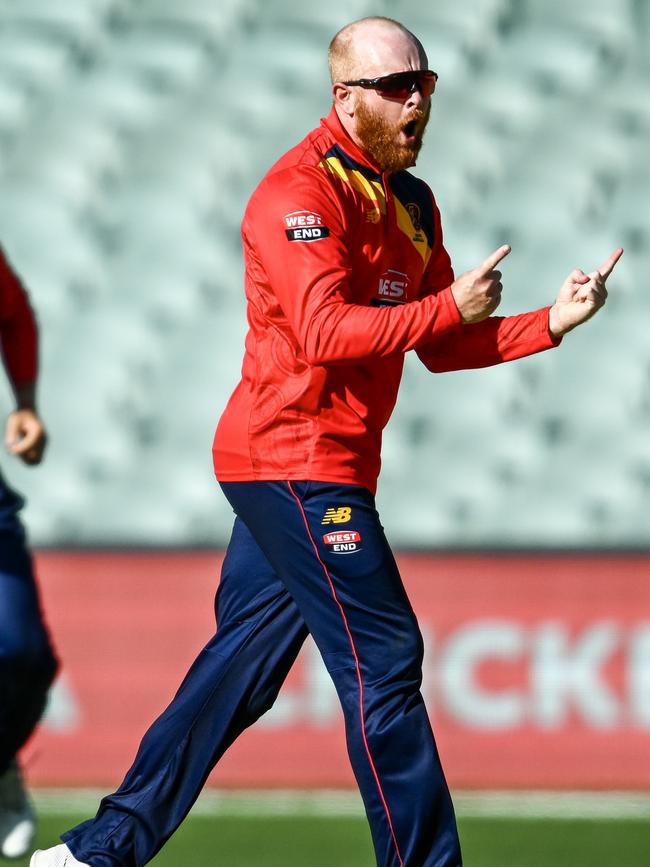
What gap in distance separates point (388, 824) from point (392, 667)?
308 millimetres

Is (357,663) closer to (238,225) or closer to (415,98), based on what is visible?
(415,98)

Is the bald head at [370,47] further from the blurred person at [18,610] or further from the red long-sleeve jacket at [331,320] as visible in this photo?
the blurred person at [18,610]

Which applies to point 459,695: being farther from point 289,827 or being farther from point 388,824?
point 388,824

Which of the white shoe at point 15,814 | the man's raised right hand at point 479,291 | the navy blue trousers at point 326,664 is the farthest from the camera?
the white shoe at point 15,814

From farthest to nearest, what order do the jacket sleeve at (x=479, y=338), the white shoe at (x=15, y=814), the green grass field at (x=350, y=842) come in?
the green grass field at (x=350, y=842) < the white shoe at (x=15, y=814) < the jacket sleeve at (x=479, y=338)

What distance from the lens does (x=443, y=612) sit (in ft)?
20.6

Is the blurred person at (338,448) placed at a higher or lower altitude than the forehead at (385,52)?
lower

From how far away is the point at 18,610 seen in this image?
3588mm

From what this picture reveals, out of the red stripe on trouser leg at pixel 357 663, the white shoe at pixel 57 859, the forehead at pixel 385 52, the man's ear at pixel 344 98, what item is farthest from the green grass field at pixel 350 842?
the forehead at pixel 385 52

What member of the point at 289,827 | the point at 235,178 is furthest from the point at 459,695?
the point at 235,178

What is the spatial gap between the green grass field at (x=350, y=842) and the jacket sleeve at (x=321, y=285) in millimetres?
2031

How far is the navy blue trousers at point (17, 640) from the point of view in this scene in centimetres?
358

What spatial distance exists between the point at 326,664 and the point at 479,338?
80 centimetres

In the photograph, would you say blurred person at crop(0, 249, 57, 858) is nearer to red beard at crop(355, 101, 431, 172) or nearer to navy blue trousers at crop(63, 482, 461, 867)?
navy blue trousers at crop(63, 482, 461, 867)
